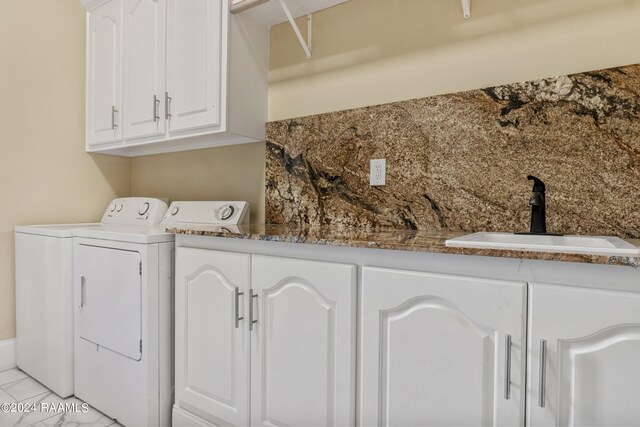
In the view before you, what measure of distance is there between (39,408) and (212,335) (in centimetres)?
111

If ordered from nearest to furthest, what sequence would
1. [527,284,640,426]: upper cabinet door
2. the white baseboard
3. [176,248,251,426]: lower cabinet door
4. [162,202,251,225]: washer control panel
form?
[527,284,640,426]: upper cabinet door, [176,248,251,426]: lower cabinet door, [162,202,251,225]: washer control panel, the white baseboard

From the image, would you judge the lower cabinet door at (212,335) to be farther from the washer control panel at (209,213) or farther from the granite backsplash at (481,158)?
the granite backsplash at (481,158)

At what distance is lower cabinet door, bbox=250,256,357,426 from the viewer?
1.16 m

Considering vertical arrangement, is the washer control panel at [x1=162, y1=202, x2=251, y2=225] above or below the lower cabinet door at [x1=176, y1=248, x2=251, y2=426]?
above

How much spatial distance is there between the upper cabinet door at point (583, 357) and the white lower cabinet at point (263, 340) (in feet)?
1.60

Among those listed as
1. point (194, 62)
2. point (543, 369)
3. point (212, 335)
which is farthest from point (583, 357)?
point (194, 62)

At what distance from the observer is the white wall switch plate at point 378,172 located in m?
1.70

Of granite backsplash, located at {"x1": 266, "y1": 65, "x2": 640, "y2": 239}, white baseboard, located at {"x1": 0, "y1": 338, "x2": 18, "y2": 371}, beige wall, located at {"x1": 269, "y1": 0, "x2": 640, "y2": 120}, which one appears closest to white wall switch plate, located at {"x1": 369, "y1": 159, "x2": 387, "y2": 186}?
granite backsplash, located at {"x1": 266, "y1": 65, "x2": 640, "y2": 239}

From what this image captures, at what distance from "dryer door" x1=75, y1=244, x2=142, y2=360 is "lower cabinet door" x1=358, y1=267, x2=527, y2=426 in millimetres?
1045

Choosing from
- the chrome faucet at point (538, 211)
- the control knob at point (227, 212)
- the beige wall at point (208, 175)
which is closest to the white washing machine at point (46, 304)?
the beige wall at point (208, 175)

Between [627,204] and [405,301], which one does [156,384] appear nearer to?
[405,301]

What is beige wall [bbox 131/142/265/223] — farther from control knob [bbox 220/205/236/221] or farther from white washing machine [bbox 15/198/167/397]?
white washing machine [bbox 15/198/167/397]

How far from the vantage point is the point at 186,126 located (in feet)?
6.35

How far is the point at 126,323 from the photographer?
1666 mm
